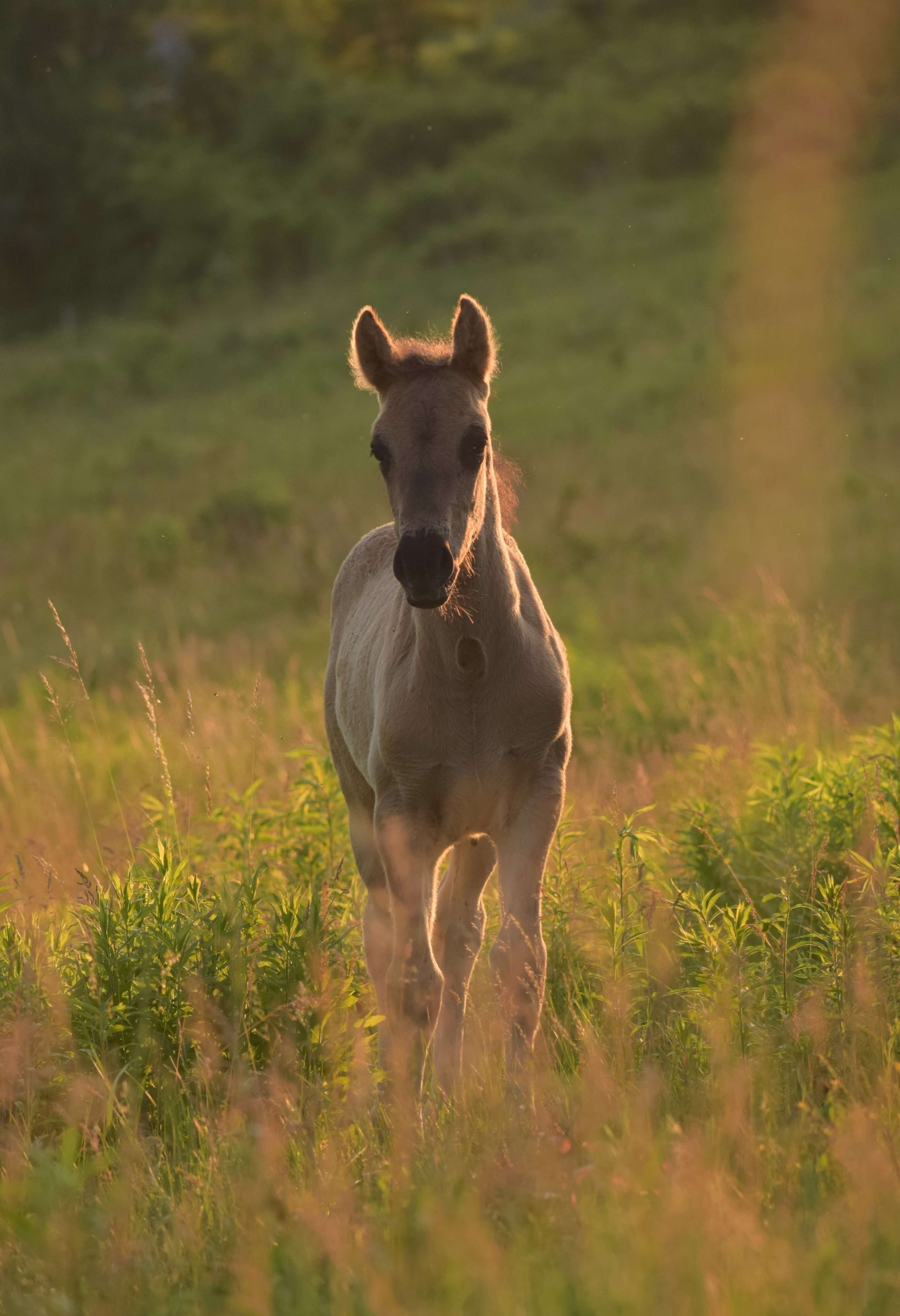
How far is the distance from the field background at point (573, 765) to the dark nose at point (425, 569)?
45.2 inches

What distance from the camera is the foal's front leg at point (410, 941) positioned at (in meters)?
4.51

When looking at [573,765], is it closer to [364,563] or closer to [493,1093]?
[364,563]

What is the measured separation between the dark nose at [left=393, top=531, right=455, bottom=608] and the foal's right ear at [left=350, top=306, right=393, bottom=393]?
3.39 ft

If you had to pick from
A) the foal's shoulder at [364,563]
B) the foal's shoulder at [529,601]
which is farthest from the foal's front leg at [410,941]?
the foal's shoulder at [364,563]

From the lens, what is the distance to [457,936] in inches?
203

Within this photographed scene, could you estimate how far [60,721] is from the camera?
498 cm

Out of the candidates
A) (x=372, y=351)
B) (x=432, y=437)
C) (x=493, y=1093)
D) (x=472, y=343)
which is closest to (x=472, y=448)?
(x=432, y=437)

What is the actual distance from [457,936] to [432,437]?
198cm

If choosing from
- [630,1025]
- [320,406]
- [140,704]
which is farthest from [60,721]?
[320,406]

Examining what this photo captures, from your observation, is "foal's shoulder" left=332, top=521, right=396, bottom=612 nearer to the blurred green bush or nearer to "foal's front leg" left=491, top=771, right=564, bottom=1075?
"foal's front leg" left=491, top=771, right=564, bottom=1075

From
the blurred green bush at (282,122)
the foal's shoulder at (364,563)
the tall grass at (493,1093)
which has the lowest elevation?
the tall grass at (493,1093)

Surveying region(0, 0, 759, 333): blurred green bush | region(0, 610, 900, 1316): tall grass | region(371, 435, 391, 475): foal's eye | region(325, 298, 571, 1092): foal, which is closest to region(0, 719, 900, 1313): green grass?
region(0, 610, 900, 1316): tall grass

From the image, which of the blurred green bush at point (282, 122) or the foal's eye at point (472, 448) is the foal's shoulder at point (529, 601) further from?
the blurred green bush at point (282, 122)

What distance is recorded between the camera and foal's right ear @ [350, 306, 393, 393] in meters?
4.71
